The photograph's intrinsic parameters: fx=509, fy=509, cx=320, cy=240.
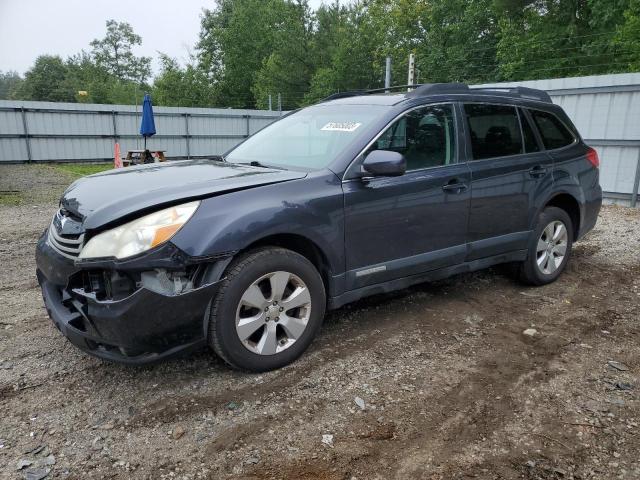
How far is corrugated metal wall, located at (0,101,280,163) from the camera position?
1872 cm

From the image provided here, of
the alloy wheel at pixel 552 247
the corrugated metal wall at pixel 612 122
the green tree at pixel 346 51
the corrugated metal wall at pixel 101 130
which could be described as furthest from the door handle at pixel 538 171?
the green tree at pixel 346 51

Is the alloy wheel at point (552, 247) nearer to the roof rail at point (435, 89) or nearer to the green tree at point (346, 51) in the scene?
the roof rail at point (435, 89)

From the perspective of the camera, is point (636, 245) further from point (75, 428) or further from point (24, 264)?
point (24, 264)

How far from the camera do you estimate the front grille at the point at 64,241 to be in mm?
2869

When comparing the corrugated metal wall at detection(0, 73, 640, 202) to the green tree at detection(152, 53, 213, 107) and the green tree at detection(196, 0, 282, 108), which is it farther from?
the green tree at detection(196, 0, 282, 108)

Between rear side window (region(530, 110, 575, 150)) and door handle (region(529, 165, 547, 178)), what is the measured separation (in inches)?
11.2

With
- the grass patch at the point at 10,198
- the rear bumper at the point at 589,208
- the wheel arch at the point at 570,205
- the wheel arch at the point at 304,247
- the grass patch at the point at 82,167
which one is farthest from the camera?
the grass patch at the point at 82,167

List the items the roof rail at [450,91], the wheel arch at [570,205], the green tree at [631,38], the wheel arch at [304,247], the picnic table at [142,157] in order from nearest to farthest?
the wheel arch at [304,247], the roof rail at [450,91], the wheel arch at [570,205], the picnic table at [142,157], the green tree at [631,38]

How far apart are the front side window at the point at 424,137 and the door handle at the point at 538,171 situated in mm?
981

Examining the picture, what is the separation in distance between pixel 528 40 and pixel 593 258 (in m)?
26.0

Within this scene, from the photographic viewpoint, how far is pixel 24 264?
5715mm

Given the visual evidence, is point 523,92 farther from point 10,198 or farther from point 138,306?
point 10,198

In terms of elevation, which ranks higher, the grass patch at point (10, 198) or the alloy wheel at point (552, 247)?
the alloy wheel at point (552, 247)

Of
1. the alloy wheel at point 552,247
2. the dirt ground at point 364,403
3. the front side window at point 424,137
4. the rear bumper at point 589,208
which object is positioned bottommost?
the dirt ground at point 364,403
